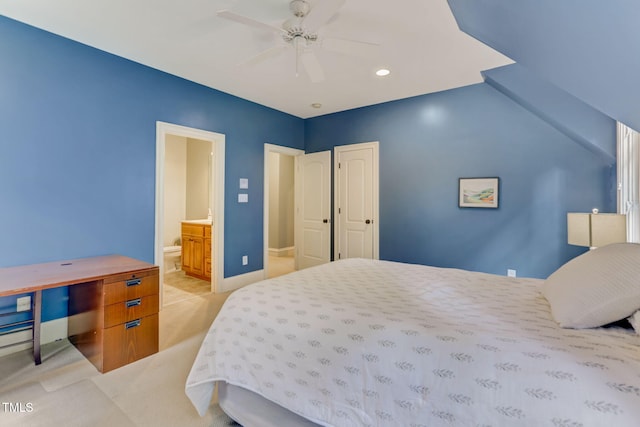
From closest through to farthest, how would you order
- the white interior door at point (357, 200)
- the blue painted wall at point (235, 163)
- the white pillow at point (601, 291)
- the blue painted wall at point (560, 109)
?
the white pillow at point (601, 291)
the blue painted wall at point (235, 163)
the blue painted wall at point (560, 109)
the white interior door at point (357, 200)

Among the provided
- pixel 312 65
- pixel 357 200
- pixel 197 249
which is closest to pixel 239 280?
pixel 197 249

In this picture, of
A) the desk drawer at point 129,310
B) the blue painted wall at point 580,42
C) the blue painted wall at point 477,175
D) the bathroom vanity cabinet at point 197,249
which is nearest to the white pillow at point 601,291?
the blue painted wall at point 580,42

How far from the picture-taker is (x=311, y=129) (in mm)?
5172

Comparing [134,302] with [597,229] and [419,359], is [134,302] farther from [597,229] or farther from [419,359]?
[597,229]

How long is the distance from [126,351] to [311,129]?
4175 mm

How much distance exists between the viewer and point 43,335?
98.4 inches

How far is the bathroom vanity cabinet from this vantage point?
432 centimetres

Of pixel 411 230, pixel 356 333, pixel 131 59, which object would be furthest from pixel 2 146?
pixel 411 230

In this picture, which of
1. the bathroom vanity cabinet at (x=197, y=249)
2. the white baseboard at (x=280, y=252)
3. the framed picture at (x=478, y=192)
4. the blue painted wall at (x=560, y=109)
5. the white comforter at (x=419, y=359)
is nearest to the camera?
the white comforter at (x=419, y=359)

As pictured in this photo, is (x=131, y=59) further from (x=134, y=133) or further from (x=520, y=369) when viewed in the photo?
(x=520, y=369)

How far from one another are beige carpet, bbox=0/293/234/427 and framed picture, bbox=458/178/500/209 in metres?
3.48

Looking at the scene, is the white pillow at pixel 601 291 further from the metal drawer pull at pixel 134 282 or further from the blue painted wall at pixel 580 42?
the metal drawer pull at pixel 134 282

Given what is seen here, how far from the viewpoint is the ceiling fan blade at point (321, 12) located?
1765 millimetres

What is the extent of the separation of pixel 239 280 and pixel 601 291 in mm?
3846
